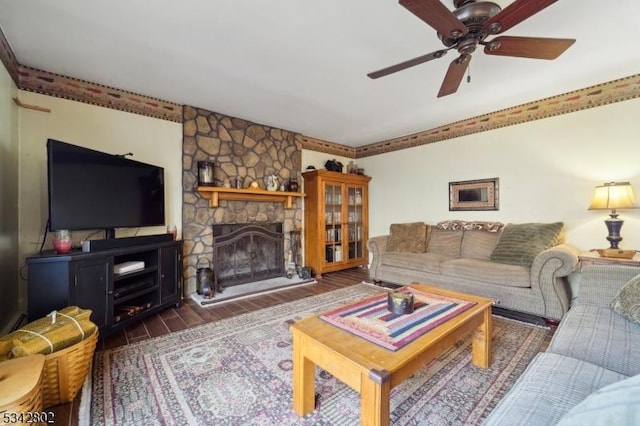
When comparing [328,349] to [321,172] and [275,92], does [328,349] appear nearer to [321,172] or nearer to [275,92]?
[275,92]

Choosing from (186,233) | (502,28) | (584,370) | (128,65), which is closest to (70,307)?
(186,233)

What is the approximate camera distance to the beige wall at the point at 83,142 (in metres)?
2.46

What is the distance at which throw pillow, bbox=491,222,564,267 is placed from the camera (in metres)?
2.83

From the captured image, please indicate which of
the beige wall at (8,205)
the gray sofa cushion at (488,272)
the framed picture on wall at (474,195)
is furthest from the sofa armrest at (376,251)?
the beige wall at (8,205)

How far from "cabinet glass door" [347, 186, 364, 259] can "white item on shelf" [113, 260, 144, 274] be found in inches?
126

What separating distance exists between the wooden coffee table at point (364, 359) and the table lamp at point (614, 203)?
6.36 feet

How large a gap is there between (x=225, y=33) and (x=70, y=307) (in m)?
2.24

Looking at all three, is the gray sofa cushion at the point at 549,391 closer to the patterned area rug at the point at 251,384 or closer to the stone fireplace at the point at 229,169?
the patterned area rug at the point at 251,384

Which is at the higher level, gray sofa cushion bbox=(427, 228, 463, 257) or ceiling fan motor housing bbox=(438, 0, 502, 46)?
ceiling fan motor housing bbox=(438, 0, 502, 46)

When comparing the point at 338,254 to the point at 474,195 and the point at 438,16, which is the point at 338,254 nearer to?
the point at 474,195

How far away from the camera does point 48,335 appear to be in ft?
5.09

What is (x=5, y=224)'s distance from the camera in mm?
2137

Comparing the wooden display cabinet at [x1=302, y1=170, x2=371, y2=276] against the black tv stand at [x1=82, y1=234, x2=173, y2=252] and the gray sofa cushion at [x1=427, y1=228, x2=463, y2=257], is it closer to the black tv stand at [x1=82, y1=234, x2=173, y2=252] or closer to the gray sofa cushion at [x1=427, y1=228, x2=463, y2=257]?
the gray sofa cushion at [x1=427, y1=228, x2=463, y2=257]

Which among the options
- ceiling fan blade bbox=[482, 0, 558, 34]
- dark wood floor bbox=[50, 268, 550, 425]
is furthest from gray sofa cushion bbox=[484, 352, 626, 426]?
ceiling fan blade bbox=[482, 0, 558, 34]
